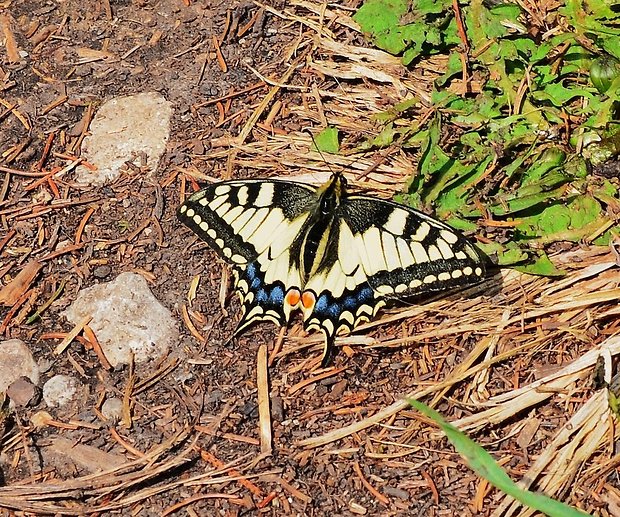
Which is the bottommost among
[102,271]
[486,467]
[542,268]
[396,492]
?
[396,492]

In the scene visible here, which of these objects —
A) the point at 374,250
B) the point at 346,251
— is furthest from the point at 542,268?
the point at 346,251

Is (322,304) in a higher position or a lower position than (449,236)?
lower

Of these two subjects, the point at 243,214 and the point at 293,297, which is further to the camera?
the point at 243,214

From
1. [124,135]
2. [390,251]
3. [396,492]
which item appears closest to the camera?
[396,492]

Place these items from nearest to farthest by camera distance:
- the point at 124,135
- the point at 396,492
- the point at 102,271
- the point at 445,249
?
the point at 396,492 → the point at 445,249 → the point at 102,271 → the point at 124,135

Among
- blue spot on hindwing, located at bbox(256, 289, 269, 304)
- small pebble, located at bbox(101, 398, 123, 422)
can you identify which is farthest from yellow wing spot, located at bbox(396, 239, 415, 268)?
small pebble, located at bbox(101, 398, 123, 422)

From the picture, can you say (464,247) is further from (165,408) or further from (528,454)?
(165,408)

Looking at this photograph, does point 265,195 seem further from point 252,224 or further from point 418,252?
point 418,252
